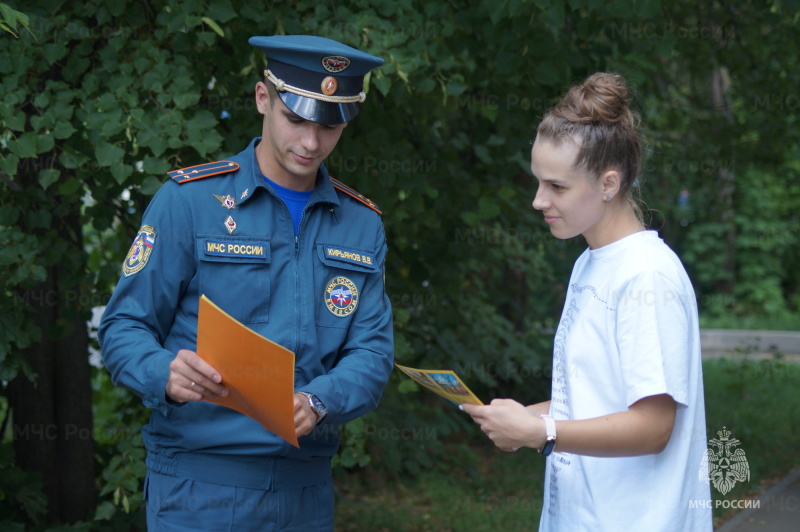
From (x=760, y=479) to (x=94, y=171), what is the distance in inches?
Result: 214

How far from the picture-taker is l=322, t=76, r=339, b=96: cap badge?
2.52m

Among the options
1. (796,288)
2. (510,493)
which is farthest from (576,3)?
(796,288)

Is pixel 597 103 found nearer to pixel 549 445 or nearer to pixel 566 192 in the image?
pixel 566 192

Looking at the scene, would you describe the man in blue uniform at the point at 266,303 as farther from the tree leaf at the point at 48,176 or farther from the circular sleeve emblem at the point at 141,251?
the tree leaf at the point at 48,176

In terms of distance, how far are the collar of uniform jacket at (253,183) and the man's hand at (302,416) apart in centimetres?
59

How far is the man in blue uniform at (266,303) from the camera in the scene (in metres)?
2.32

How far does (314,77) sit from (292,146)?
0.22m

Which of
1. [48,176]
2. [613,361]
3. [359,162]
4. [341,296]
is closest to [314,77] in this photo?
[341,296]

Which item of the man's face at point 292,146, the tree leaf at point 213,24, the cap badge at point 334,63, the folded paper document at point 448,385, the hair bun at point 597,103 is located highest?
the tree leaf at point 213,24

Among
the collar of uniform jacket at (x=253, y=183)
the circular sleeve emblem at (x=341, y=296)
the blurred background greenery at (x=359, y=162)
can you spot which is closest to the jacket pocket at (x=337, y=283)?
the circular sleeve emblem at (x=341, y=296)

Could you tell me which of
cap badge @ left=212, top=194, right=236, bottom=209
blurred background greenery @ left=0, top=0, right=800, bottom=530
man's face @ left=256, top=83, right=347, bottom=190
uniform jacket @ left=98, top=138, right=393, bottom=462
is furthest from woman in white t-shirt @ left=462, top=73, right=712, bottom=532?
cap badge @ left=212, top=194, right=236, bottom=209

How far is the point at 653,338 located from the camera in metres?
1.92

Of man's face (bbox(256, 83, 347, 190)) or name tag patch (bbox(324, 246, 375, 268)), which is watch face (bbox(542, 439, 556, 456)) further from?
man's face (bbox(256, 83, 347, 190))

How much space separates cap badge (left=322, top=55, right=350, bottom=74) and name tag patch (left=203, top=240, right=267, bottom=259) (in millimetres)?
559
